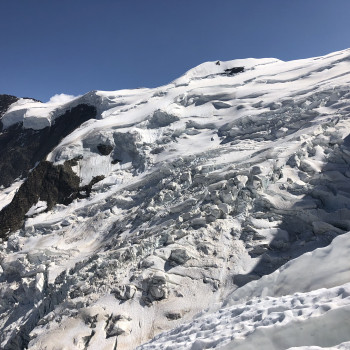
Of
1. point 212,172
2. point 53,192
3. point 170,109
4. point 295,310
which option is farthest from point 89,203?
point 295,310

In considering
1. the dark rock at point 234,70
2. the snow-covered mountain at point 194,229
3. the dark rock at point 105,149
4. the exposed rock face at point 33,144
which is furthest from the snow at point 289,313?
the exposed rock face at point 33,144

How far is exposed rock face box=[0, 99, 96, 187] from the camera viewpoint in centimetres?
5128

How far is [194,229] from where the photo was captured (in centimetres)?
2086

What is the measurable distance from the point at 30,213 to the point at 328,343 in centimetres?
3023

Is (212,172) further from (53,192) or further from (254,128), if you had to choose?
(53,192)

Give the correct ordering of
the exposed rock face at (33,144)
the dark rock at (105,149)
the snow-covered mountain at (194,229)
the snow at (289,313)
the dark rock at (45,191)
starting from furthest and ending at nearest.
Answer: the exposed rock face at (33,144)
the dark rock at (105,149)
the dark rock at (45,191)
the snow-covered mountain at (194,229)
the snow at (289,313)

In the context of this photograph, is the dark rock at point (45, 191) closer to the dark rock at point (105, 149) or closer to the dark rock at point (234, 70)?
the dark rock at point (105, 149)

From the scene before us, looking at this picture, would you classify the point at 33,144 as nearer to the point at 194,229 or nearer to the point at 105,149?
the point at 105,149

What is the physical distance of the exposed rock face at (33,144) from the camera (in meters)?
51.3

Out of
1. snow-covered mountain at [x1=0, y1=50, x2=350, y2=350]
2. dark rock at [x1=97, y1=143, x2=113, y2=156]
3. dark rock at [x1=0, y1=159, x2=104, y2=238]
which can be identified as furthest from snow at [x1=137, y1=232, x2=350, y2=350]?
dark rock at [x1=97, y1=143, x2=113, y2=156]

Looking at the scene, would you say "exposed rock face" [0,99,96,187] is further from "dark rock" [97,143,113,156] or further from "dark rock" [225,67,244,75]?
"dark rock" [225,67,244,75]

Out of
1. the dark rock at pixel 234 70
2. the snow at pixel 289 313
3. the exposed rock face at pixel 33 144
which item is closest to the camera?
the snow at pixel 289 313

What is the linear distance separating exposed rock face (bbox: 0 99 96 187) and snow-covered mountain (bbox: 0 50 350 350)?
9.60 metres

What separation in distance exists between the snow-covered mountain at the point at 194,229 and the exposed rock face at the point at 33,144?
9.60 m
